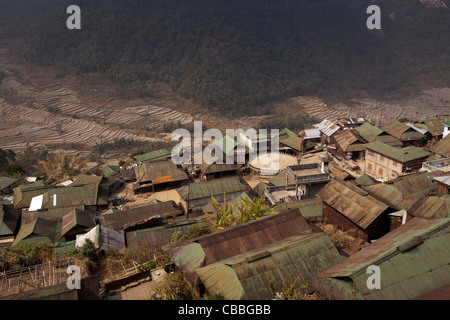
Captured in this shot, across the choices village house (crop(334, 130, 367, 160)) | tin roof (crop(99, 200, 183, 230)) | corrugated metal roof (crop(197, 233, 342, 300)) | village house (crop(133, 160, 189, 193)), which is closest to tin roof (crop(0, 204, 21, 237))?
tin roof (crop(99, 200, 183, 230))

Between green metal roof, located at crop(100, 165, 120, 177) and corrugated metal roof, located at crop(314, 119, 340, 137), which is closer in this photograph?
green metal roof, located at crop(100, 165, 120, 177)

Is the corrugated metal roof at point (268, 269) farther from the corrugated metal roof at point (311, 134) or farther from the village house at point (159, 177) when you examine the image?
the corrugated metal roof at point (311, 134)

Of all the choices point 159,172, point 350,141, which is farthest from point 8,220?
point 350,141

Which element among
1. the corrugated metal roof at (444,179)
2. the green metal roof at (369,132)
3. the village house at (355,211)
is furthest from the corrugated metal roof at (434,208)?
the green metal roof at (369,132)

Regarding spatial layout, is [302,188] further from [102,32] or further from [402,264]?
[102,32]

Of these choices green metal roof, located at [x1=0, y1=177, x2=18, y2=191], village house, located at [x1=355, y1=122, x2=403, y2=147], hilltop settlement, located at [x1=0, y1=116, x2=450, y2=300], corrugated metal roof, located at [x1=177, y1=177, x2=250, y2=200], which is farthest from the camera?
village house, located at [x1=355, y1=122, x2=403, y2=147]

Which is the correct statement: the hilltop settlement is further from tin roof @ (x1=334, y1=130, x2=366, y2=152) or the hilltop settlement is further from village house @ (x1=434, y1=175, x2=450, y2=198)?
tin roof @ (x1=334, y1=130, x2=366, y2=152)

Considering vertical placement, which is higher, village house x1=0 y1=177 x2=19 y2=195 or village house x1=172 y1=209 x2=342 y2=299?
village house x1=172 y1=209 x2=342 y2=299

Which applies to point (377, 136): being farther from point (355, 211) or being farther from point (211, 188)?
point (355, 211)
